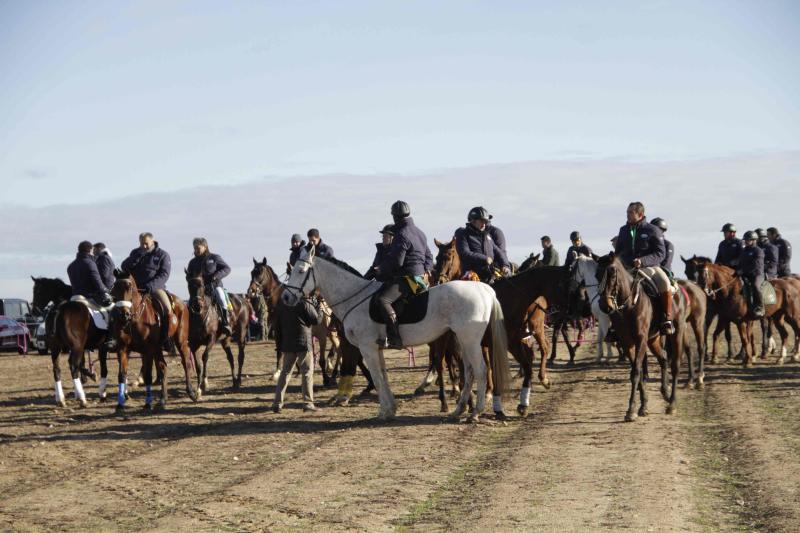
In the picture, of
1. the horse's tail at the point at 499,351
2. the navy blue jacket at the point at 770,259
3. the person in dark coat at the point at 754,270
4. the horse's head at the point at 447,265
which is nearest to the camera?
the horse's tail at the point at 499,351

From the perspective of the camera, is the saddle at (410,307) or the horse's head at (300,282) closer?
the saddle at (410,307)

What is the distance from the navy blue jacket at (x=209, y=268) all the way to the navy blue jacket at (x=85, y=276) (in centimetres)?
185

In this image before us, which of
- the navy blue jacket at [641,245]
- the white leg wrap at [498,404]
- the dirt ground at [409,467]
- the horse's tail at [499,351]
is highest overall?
the navy blue jacket at [641,245]

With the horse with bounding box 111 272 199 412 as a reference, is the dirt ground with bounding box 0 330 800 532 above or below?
below

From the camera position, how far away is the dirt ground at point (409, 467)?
9.23 metres

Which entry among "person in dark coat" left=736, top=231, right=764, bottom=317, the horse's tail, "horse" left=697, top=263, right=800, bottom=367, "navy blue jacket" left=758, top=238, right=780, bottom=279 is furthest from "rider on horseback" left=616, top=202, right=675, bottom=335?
"navy blue jacket" left=758, top=238, right=780, bottom=279

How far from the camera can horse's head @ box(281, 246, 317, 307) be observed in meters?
15.4

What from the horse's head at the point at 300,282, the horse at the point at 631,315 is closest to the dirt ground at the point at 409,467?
the horse at the point at 631,315

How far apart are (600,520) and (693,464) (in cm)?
293

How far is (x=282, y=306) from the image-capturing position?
56.1ft

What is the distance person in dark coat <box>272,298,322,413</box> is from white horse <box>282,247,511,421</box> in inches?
42.6

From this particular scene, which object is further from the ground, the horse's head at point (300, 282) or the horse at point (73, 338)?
the horse's head at point (300, 282)

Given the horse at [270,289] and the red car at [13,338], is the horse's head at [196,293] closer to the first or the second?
the horse at [270,289]

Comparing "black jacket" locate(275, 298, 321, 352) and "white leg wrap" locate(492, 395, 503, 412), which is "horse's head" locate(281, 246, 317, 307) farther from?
"white leg wrap" locate(492, 395, 503, 412)
